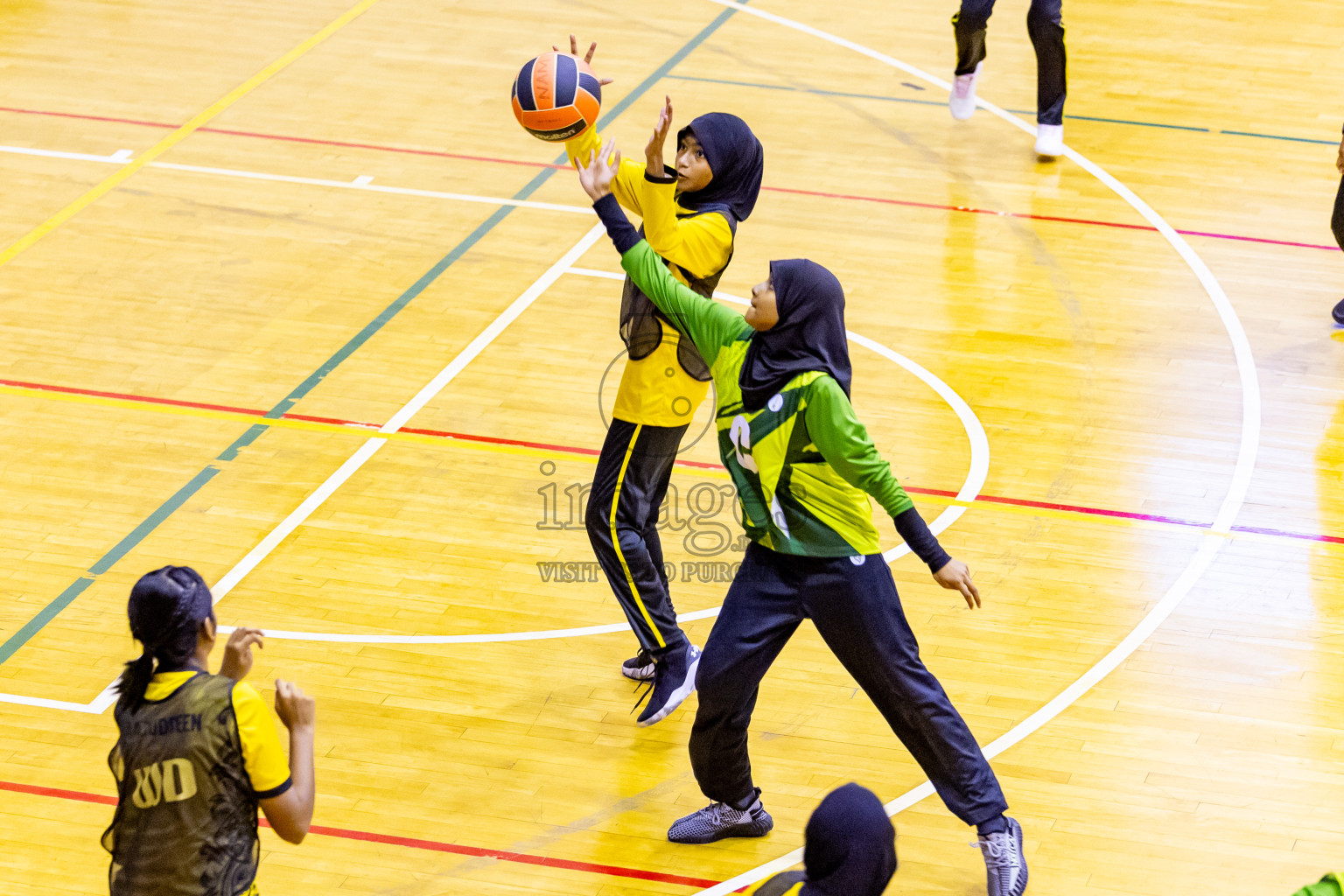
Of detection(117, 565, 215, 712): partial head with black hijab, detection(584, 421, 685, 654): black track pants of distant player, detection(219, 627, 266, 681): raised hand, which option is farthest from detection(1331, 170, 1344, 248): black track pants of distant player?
detection(117, 565, 215, 712): partial head with black hijab

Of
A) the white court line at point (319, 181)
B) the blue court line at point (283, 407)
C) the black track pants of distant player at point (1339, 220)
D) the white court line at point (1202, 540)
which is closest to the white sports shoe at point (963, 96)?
the white court line at point (1202, 540)

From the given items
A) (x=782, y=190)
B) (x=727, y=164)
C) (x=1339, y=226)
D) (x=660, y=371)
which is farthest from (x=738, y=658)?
(x=782, y=190)

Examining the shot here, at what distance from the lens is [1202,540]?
7.54m

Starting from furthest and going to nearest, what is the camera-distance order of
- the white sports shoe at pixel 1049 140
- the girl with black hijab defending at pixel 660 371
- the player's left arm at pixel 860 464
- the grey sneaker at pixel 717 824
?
the white sports shoe at pixel 1049 140 < the girl with black hijab defending at pixel 660 371 < the grey sneaker at pixel 717 824 < the player's left arm at pixel 860 464

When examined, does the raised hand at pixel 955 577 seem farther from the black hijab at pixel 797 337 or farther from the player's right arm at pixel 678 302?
the player's right arm at pixel 678 302

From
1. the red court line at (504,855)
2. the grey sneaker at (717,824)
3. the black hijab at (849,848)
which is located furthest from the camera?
→ the grey sneaker at (717,824)

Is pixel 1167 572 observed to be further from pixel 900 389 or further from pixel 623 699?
pixel 623 699

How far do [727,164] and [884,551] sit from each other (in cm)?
232

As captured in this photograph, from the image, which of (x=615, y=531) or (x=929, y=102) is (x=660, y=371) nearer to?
(x=615, y=531)

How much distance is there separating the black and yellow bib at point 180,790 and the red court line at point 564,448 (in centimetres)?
439

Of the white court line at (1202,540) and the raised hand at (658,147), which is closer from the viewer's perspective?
the raised hand at (658,147)

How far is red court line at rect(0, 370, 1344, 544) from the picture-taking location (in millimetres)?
7617

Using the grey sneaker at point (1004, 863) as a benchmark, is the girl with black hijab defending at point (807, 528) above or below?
above

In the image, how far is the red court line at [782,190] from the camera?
1053cm
